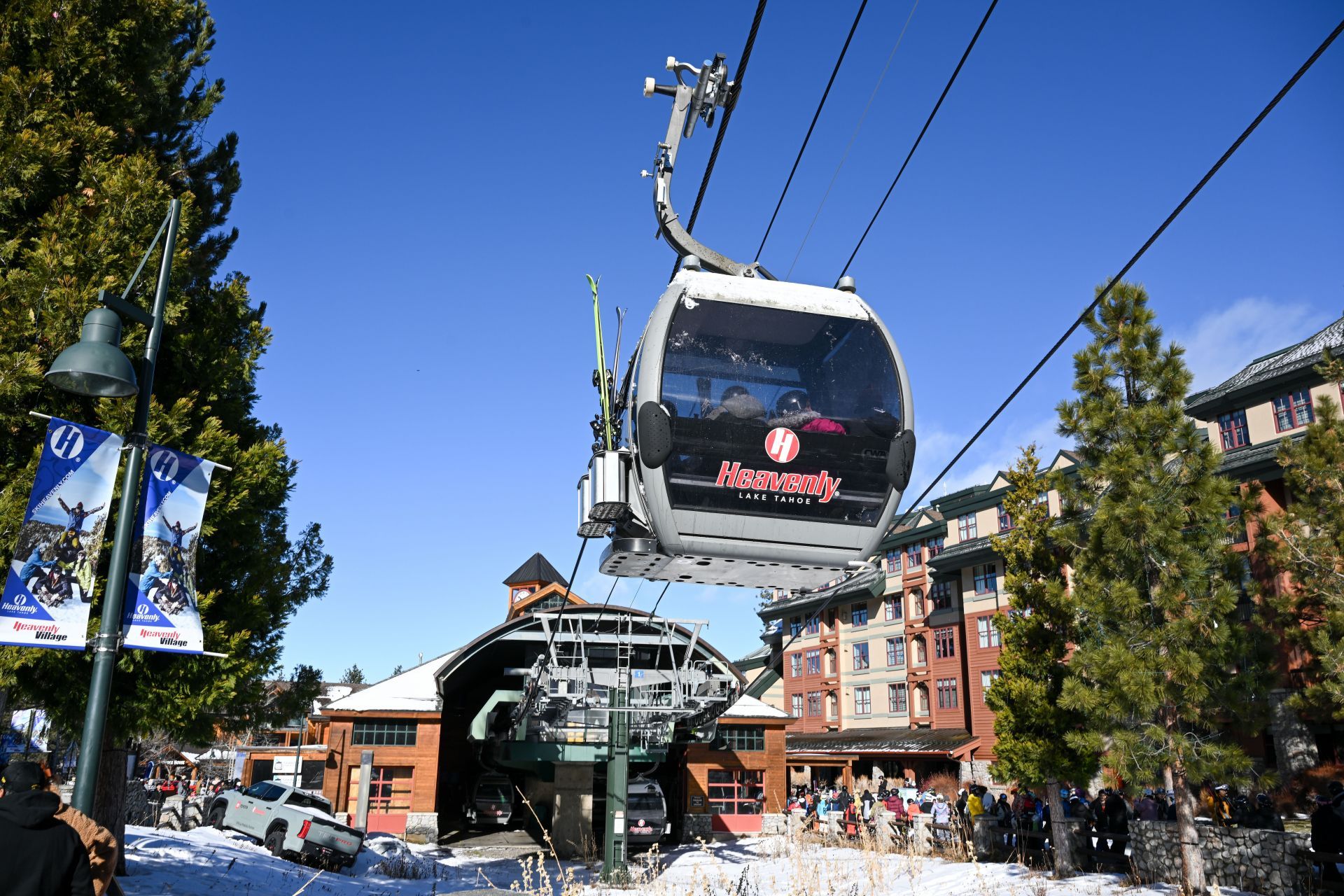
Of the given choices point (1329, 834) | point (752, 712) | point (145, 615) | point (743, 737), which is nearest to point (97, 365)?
point (145, 615)

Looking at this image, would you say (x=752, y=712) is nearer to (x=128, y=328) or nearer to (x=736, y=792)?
(x=736, y=792)

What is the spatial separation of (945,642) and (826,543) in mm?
40343

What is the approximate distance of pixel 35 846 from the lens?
187 inches

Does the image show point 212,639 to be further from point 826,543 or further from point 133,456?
point 826,543

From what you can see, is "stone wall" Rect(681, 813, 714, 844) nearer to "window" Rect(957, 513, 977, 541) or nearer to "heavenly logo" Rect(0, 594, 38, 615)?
"window" Rect(957, 513, 977, 541)

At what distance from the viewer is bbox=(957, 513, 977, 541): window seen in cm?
4544

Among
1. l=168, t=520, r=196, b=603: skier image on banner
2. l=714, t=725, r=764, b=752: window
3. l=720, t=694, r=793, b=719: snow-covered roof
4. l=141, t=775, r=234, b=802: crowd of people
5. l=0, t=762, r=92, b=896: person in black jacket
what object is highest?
l=168, t=520, r=196, b=603: skier image on banner

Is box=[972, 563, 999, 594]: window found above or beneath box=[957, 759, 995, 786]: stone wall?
above

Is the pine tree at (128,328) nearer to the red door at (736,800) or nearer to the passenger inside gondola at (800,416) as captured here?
the passenger inside gondola at (800,416)

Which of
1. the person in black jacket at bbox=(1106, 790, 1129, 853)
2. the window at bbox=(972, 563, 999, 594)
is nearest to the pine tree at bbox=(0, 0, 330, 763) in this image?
the person in black jacket at bbox=(1106, 790, 1129, 853)

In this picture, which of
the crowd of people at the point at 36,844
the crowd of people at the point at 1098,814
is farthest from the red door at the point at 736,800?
the crowd of people at the point at 36,844

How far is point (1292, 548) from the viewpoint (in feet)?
67.6

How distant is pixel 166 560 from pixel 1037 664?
17.4 m

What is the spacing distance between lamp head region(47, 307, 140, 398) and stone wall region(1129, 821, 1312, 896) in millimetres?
16211
